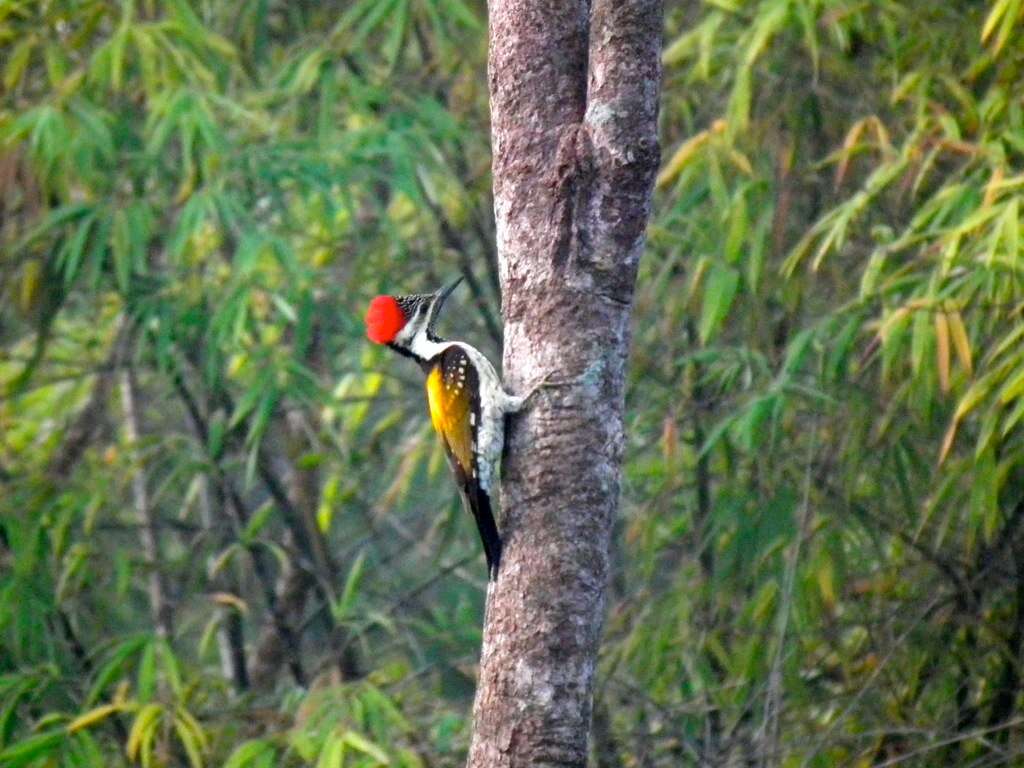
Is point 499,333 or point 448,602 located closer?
point 499,333

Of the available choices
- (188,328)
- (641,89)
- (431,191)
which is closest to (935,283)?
(641,89)

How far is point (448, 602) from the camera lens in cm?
751

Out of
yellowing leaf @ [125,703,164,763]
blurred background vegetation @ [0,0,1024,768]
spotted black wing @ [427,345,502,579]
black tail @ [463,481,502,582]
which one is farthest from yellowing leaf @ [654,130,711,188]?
yellowing leaf @ [125,703,164,763]

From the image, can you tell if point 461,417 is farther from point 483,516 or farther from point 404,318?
point 404,318

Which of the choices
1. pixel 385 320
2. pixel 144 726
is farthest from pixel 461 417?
pixel 144 726

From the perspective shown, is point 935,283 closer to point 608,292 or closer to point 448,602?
point 608,292

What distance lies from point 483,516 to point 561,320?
0.81 m

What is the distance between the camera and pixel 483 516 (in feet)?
12.5

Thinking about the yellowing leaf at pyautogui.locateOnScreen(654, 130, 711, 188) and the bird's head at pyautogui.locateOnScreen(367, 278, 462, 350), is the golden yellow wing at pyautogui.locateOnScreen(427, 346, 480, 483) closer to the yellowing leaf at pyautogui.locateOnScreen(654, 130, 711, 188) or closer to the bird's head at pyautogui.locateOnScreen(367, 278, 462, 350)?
the bird's head at pyautogui.locateOnScreen(367, 278, 462, 350)

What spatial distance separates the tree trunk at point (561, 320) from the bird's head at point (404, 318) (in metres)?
0.94

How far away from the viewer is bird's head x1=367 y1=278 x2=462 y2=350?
420 cm

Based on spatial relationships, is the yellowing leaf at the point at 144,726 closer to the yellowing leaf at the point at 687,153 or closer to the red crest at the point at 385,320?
the red crest at the point at 385,320

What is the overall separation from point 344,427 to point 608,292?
3.49 meters

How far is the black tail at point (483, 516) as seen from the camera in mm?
3521
